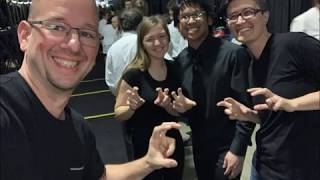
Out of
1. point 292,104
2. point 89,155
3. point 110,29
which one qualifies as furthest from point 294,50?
point 110,29

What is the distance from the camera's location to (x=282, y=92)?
1969 mm

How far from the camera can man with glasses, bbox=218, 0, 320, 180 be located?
1.89 m

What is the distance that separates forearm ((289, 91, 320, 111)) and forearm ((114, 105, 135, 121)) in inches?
Result: 41.7

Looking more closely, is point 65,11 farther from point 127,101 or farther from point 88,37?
point 127,101

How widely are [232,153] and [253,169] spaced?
0.19 m

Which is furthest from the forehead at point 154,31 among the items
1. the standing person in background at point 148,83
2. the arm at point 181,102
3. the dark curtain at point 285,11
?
the dark curtain at point 285,11

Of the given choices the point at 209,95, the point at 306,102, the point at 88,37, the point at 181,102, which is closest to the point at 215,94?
the point at 209,95

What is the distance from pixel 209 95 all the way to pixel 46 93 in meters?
1.34

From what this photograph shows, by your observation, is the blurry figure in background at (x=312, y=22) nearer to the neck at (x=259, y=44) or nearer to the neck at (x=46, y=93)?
the neck at (x=259, y=44)

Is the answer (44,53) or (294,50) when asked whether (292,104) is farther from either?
(44,53)

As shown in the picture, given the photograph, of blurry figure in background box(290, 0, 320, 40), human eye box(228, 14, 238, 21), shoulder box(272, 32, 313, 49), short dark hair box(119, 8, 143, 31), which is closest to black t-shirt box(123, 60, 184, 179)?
human eye box(228, 14, 238, 21)

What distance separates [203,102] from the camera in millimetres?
2492

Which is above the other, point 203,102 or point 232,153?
point 203,102

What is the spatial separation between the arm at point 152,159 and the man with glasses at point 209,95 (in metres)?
0.79
